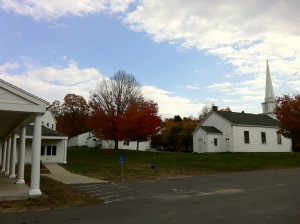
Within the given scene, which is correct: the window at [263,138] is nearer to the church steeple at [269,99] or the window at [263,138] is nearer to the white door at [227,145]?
the white door at [227,145]

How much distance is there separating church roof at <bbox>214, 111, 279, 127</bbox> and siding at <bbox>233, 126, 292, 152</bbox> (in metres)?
0.66

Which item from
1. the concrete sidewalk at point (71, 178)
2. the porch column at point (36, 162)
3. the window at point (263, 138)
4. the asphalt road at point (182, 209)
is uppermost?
the window at point (263, 138)

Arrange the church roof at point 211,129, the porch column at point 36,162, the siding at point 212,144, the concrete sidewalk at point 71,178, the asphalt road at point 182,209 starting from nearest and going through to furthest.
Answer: the asphalt road at point 182,209
the porch column at point 36,162
the concrete sidewalk at point 71,178
the siding at point 212,144
the church roof at point 211,129

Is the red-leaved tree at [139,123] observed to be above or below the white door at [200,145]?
above

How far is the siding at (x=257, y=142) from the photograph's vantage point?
4522 centimetres

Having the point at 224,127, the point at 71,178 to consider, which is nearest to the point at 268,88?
the point at 224,127

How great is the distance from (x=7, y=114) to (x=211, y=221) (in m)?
9.74

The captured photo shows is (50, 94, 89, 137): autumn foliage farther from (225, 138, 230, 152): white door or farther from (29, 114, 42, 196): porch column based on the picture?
(29, 114, 42, 196): porch column

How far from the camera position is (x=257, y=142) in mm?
47031

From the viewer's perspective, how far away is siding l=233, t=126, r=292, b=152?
45.2 metres

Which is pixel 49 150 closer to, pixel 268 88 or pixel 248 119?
pixel 248 119

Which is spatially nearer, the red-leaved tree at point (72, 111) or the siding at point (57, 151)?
the siding at point (57, 151)

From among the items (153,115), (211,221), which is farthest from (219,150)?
(211,221)

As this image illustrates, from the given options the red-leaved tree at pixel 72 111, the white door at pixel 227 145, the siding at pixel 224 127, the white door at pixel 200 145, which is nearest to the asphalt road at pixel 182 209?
the siding at pixel 224 127
